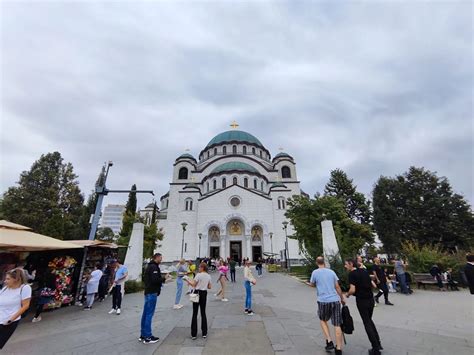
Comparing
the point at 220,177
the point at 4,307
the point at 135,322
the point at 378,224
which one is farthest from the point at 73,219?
the point at 378,224

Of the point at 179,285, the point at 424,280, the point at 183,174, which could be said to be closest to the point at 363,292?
the point at 179,285

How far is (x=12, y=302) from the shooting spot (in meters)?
3.49

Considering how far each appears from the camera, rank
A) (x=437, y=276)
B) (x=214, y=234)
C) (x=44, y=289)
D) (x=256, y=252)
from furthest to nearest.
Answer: (x=214, y=234), (x=256, y=252), (x=437, y=276), (x=44, y=289)

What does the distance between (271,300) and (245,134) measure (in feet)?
136

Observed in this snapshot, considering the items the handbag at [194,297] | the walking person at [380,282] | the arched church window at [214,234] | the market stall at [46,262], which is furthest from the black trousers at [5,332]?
the arched church window at [214,234]

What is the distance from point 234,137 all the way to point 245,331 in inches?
1695

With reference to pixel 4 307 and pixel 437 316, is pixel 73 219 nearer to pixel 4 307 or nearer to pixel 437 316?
pixel 4 307

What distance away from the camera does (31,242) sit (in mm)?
6629

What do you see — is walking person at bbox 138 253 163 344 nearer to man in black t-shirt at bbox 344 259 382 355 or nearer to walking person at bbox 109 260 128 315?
walking person at bbox 109 260 128 315

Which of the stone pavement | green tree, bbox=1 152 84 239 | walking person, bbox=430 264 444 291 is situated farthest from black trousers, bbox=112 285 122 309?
green tree, bbox=1 152 84 239

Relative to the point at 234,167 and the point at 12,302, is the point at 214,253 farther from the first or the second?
the point at 12,302

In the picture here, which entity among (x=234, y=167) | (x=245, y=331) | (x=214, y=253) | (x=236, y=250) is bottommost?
(x=245, y=331)

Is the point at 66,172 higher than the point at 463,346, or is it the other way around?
the point at 66,172

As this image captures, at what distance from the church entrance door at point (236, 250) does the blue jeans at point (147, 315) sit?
30.6 meters
